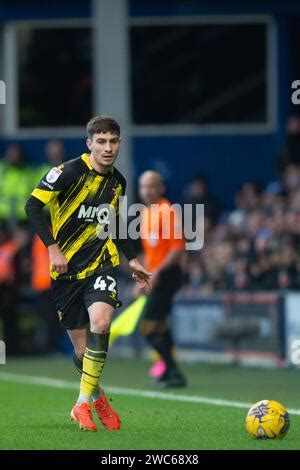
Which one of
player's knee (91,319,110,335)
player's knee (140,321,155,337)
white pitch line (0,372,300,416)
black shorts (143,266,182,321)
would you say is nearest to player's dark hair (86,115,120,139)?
player's knee (91,319,110,335)

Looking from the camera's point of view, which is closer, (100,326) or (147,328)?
(100,326)

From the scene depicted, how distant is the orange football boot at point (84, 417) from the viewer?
845 cm

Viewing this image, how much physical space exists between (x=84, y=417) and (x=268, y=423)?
1.31 meters

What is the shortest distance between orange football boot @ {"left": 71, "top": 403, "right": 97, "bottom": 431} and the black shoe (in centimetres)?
437

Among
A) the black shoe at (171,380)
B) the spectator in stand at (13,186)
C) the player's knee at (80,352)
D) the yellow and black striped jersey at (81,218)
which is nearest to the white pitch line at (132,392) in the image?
the black shoe at (171,380)

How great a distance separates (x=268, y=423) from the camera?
25.9ft

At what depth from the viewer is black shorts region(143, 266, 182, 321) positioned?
13328 millimetres

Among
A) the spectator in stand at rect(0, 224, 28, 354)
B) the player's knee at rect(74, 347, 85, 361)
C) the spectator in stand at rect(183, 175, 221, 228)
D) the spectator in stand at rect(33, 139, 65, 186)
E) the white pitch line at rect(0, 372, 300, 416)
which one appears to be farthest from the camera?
the spectator in stand at rect(33, 139, 65, 186)

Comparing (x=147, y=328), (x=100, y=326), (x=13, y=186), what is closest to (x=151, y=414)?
(x=100, y=326)

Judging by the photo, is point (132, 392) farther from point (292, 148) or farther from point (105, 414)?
point (292, 148)

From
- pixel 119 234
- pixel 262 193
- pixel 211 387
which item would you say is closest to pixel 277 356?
pixel 211 387

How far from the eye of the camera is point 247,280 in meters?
16.5

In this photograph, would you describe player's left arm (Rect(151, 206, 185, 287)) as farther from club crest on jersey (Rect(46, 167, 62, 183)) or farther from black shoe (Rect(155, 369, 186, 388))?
club crest on jersey (Rect(46, 167, 62, 183))
